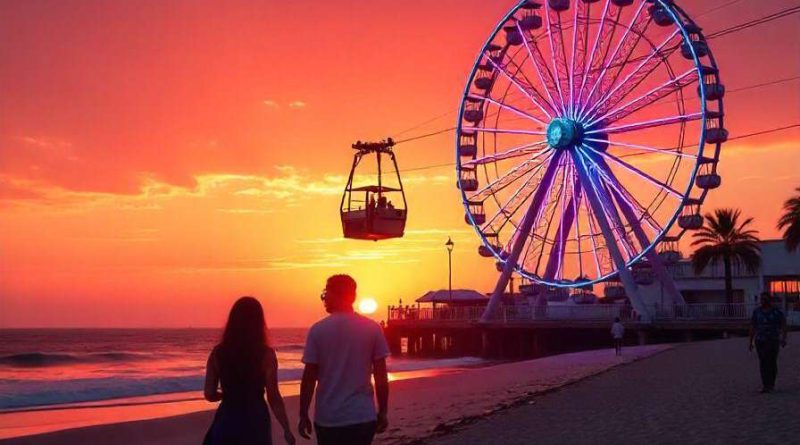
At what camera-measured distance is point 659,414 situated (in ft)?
44.5

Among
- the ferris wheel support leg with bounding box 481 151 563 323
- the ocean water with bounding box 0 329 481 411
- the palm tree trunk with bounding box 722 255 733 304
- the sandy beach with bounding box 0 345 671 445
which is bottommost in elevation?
the ocean water with bounding box 0 329 481 411

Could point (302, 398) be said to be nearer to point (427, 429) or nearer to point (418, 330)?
point (427, 429)

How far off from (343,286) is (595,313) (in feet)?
149

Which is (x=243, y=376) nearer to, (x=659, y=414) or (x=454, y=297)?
(x=659, y=414)

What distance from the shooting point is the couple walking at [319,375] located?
6.05 m

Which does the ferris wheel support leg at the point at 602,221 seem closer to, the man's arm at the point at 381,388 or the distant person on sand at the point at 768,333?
the distant person on sand at the point at 768,333

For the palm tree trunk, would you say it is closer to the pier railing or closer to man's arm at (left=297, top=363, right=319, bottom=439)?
the pier railing

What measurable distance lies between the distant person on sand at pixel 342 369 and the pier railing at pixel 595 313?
4045 cm

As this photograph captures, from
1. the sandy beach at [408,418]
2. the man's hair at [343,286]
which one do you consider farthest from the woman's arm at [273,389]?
the sandy beach at [408,418]

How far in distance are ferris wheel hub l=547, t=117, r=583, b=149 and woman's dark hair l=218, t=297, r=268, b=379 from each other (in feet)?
119

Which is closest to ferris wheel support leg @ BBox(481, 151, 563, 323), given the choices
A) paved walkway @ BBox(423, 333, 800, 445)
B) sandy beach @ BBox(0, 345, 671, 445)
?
sandy beach @ BBox(0, 345, 671, 445)

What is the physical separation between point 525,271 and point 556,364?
521 inches

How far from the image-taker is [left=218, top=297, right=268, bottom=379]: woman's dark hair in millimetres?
6199

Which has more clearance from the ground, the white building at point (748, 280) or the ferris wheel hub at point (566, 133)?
the ferris wheel hub at point (566, 133)
